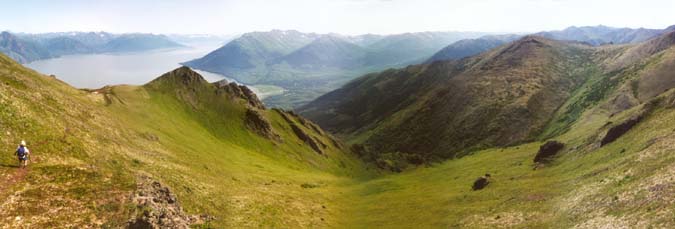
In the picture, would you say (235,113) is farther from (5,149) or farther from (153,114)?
(5,149)

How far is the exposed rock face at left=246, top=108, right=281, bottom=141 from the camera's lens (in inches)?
4788

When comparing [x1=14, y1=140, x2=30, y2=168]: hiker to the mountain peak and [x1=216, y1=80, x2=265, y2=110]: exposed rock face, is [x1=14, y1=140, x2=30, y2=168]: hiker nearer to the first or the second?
the mountain peak

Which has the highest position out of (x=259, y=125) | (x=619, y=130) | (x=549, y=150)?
(x=619, y=130)

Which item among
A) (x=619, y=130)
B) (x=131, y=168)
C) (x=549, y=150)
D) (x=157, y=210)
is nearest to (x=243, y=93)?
(x=131, y=168)

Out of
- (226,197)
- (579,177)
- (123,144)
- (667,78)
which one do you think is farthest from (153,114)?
(667,78)

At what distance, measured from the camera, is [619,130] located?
211ft

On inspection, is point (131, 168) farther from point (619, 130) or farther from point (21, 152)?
point (619, 130)

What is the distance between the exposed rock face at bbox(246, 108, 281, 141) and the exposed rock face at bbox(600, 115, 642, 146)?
90623 mm

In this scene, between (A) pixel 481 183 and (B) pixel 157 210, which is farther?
(A) pixel 481 183

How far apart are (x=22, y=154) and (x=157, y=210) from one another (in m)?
12.9

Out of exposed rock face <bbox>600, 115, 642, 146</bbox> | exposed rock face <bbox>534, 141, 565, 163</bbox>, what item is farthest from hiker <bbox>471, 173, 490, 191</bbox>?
exposed rock face <bbox>600, 115, 642, 146</bbox>

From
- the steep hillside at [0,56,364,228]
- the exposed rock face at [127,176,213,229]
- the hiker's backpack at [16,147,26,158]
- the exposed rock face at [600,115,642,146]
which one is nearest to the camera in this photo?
the steep hillside at [0,56,364,228]

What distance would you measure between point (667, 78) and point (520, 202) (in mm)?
128124

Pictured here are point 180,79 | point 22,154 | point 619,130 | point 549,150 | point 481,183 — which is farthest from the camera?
point 180,79
